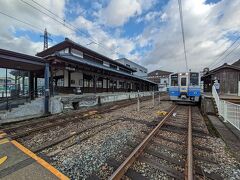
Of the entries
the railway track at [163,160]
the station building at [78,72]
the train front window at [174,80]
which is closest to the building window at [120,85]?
the station building at [78,72]


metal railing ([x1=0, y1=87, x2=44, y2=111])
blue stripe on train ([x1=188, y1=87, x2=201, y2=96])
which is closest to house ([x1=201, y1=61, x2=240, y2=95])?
blue stripe on train ([x1=188, y1=87, x2=201, y2=96])

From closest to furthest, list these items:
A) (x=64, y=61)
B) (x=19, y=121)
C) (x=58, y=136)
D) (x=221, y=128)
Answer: (x=58, y=136), (x=221, y=128), (x=19, y=121), (x=64, y=61)

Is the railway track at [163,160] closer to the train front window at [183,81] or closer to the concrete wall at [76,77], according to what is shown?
the train front window at [183,81]

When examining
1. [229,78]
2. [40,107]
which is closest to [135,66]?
[229,78]

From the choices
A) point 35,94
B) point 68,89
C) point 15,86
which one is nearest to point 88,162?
point 35,94

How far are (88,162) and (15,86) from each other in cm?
1644

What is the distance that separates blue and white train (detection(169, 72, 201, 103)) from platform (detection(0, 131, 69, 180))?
1196 cm

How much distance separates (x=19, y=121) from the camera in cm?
730

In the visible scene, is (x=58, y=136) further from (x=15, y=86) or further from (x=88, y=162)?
(x=15, y=86)

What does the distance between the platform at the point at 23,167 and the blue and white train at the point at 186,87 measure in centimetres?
1196

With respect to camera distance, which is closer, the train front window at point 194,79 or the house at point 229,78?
the train front window at point 194,79

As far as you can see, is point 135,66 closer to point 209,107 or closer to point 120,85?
point 120,85

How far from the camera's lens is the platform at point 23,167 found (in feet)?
8.30

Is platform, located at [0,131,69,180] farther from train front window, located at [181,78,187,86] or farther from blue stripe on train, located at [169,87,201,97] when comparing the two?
train front window, located at [181,78,187,86]
